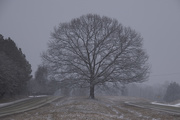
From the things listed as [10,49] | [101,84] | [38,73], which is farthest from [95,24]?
[38,73]

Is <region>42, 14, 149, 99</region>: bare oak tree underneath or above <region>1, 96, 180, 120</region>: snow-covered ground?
above

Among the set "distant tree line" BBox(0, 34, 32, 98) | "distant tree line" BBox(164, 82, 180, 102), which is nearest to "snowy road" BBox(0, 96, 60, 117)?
"distant tree line" BBox(0, 34, 32, 98)

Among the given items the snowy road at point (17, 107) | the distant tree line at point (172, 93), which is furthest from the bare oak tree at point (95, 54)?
the distant tree line at point (172, 93)

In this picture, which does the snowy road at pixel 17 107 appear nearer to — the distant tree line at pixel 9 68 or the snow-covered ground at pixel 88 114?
the snow-covered ground at pixel 88 114

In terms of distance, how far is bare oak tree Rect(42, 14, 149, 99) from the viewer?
86.1ft

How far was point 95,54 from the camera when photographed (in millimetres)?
27656

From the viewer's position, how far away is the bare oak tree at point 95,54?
26.2 meters

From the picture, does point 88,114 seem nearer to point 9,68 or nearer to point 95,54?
point 95,54

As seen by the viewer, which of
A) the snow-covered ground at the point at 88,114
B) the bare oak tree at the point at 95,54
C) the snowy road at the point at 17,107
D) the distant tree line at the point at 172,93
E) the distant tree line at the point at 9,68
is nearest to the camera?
the snow-covered ground at the point at 88,114

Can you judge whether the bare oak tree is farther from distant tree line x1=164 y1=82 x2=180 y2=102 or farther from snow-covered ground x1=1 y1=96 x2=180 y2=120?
distant tree line x1=164 y1=82 x2=180 y2=102

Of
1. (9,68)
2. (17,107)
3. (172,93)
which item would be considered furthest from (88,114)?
(172,93)

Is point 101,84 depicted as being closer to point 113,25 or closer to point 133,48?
point 133,48

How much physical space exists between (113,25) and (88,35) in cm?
407

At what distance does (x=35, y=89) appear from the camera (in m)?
62.8
